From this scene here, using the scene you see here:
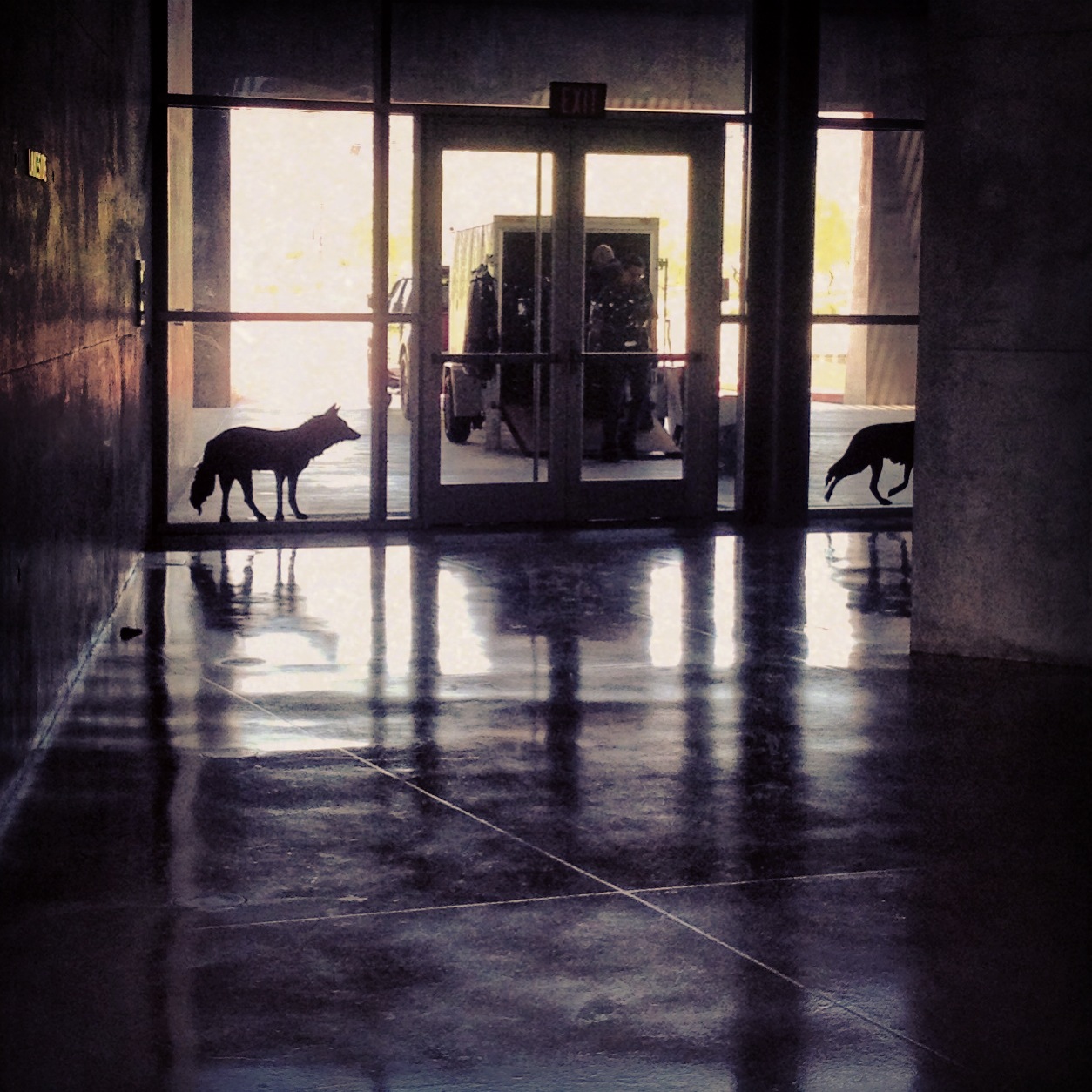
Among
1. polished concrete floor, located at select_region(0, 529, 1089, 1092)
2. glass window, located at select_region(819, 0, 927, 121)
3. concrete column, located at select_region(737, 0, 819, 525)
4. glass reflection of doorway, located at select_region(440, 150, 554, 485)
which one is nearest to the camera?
polished concrete floor, located at select_region(0, 529, 1089, 1092)

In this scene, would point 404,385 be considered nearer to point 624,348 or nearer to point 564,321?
point 564,321

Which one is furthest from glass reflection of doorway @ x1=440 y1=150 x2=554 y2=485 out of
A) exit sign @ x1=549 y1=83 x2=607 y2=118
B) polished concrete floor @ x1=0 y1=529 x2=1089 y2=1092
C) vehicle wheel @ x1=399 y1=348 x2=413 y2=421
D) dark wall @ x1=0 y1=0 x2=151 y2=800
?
polished concrete floor @ x1=0 y1=529 x2=1089 y2=1092

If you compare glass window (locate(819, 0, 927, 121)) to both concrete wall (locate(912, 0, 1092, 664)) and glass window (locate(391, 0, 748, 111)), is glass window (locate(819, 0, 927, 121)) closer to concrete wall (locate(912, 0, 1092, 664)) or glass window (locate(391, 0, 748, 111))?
glass window (locate(391, 0, 748, 111))

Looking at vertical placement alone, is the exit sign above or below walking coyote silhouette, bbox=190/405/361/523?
above

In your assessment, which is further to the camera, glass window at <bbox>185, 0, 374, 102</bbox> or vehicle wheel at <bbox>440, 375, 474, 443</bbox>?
vehicle wheel at <bbox>440, 375, 474, 443</bbox>

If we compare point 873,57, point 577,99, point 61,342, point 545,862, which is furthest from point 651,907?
point 873,57

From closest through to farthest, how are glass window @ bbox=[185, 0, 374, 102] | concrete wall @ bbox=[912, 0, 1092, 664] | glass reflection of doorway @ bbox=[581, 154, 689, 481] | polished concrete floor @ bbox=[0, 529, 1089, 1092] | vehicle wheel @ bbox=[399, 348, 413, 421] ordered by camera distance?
polished concrete floor @ bbox=[0, 529, 1089, 1092], concrete wall @ bbox=[912, 0, 1092, 664], glass window @ bbox=[185, 0, 374, 102], vehicle wheel @ bbox=[399, 348, 413, 421], glass reflection of doorway @ bbox=[581, 154, 689, 481]

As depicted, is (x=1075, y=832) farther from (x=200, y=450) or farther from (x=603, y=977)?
(x=200, y=450)

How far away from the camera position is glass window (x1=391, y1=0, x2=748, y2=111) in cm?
1159

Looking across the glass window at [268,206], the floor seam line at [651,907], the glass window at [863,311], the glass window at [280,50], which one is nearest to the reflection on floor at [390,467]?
the glass window at [863,311]

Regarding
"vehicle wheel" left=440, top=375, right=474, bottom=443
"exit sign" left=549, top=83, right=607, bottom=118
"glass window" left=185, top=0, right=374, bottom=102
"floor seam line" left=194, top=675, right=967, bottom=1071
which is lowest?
"floor seam line" left=194, top=675, right=967, bottom=1071

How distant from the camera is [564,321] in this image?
1190 cm

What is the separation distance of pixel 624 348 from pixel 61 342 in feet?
20.0

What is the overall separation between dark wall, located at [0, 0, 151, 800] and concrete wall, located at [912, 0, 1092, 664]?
351cm
